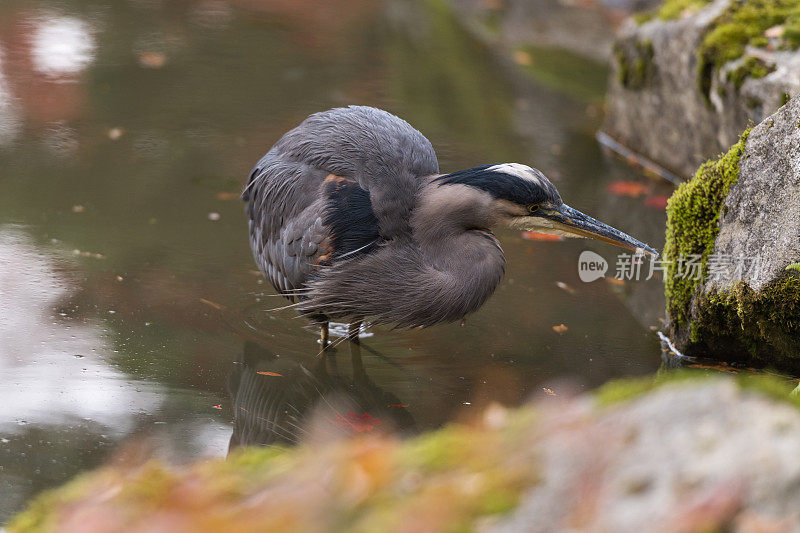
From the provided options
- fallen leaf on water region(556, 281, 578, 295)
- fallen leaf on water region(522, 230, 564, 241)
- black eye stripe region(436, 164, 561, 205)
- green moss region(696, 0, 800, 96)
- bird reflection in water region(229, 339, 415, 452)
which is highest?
green moss region(696, 0, 800, 96)

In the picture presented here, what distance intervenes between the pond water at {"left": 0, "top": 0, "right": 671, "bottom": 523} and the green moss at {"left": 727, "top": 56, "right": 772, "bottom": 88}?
1192mm

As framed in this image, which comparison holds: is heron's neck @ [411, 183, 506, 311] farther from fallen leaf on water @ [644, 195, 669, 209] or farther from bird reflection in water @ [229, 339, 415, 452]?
fallen leaf on water @ [644, 195, 669, 209]

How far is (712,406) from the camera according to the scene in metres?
1.96

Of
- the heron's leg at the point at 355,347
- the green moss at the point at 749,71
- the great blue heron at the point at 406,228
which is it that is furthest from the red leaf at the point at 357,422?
the green moss at the point at 749,71

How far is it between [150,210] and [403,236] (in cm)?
265

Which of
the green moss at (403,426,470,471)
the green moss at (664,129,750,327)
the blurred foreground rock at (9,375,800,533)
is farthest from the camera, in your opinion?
the green moss at (664,129,750,327)

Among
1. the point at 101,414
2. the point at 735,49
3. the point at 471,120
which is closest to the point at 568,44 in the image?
the point at 471,120

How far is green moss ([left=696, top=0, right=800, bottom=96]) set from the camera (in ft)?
21.8

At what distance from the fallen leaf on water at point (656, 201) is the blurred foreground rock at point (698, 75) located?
15.0 inches

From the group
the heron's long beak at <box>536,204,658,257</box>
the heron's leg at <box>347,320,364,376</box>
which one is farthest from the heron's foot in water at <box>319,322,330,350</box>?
the heron's long beak at <box>536,204,658,257</box>

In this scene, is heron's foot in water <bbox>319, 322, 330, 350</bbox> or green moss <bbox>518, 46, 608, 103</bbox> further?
green moss <bbox>518, 46, 608, 103</bbox>

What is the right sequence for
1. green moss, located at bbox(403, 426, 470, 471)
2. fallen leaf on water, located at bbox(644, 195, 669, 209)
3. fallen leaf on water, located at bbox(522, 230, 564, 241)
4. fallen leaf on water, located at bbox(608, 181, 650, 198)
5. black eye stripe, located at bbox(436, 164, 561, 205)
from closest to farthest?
green moss, located at bbox(403, 426, 470, 471)
black eye stripe, located at bbox(436, 164, 561, 205)
fallen leaf on water, located at bbox(522, 230, 564, 241)
fallen leaf on water, located at bbox(644, 195, 669, 209)
fallen leaf on water, located at bbox(608, 181, 650, 198)

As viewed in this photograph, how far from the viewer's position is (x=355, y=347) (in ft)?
16.4

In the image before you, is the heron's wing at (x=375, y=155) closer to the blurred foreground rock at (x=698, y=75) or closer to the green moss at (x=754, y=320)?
the green moss at (x=754, y=320)
